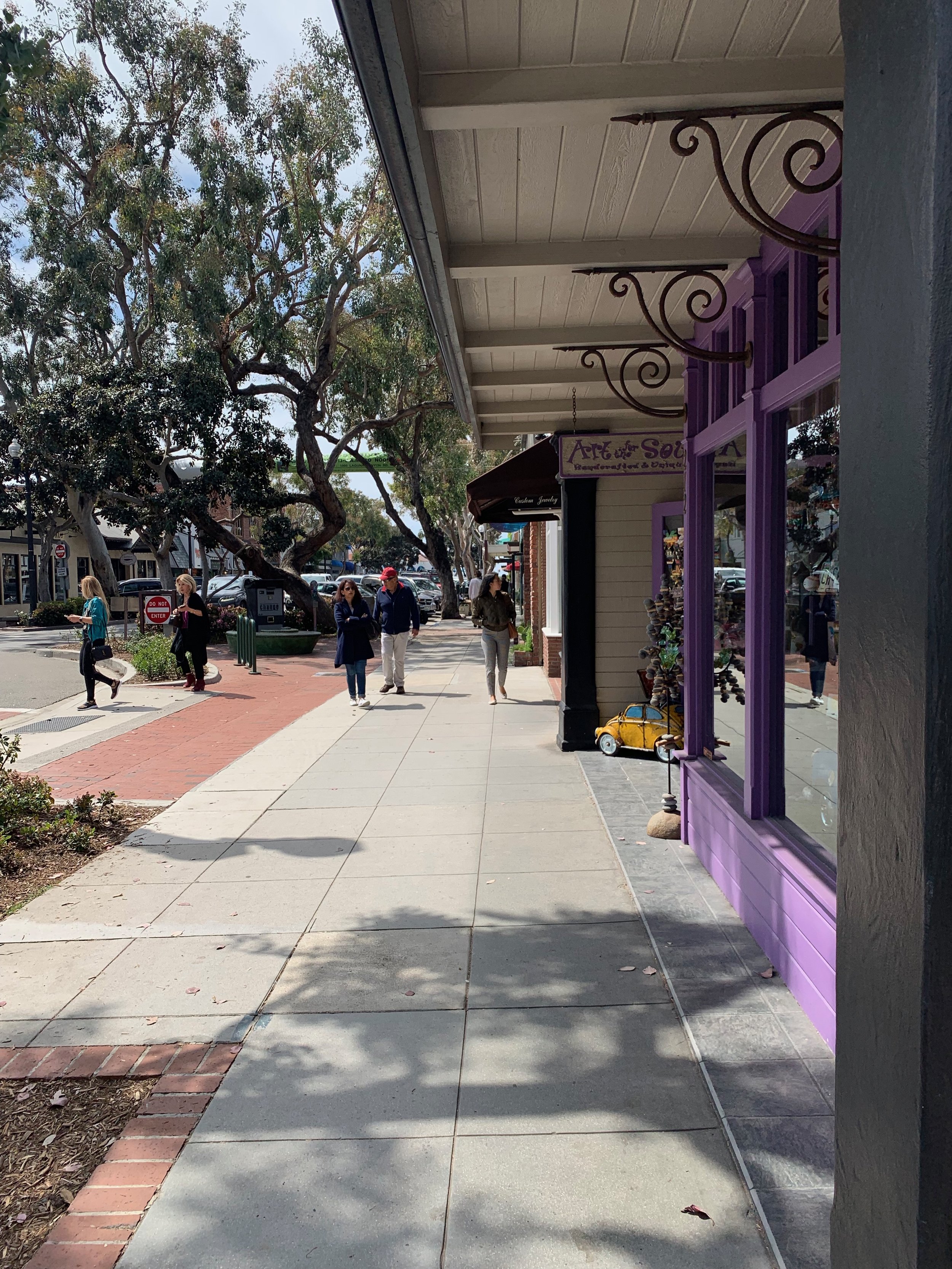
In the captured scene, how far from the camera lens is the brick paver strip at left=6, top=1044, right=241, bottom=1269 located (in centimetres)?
293

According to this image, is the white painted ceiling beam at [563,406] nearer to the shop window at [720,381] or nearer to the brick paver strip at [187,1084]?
the shop window at [720,381]

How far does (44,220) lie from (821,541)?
25.5 metres

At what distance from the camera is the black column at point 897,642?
137cm

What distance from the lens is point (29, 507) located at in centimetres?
3447

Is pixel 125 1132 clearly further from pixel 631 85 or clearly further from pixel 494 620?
pixel 494 620

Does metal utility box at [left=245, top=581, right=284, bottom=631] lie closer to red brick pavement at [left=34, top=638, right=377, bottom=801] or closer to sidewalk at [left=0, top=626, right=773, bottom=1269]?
red brick pavement at [left=34, top=638, right=377, bottom=801]

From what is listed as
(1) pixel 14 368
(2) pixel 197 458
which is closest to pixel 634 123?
(2) pixel 197 458

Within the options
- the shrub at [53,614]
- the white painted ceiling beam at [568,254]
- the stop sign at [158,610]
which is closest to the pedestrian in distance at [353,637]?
the stop sign at [158,610]

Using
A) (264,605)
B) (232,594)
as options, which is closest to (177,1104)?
(264,605)

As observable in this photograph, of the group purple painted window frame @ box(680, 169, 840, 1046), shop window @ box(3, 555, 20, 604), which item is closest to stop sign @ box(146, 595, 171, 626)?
purple painted window frame @ box(680, 169, 840, 1046)

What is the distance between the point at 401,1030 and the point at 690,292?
4.34 meters

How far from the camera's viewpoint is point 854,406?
5.35 feet

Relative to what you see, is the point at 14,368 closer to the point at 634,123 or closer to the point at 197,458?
the point at 197,458

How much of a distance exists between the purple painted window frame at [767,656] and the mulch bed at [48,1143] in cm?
262
